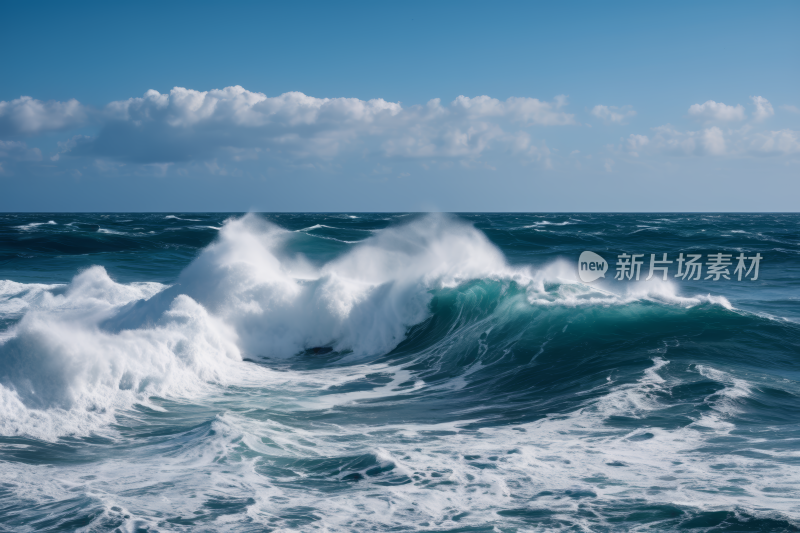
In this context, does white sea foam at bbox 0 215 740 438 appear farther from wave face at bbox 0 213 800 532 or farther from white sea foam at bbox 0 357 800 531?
white sea foam at bbox 0 357 800 531

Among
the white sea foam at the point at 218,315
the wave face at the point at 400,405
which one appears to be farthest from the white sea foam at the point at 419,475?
the white sea foam at the point at 218,315

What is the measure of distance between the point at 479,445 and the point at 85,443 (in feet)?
16.1

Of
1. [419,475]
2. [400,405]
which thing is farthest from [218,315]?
[419,475]

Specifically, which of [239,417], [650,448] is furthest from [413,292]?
[650,448]

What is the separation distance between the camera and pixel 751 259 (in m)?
29.8

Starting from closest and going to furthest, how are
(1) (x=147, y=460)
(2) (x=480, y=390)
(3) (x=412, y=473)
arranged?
(3) (x=412, y=473), (1) (x=147, y=460), (2) (x=480, y=390)

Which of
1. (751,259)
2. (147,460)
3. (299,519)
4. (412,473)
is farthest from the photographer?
(751,259)

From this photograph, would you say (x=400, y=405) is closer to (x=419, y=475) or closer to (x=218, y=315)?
(x=419, y=475)

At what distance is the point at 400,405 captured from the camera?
9.58 meters

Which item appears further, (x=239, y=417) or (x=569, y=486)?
(x=239, y=417)

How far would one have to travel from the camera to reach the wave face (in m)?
5.57

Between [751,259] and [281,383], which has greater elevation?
[751,259]

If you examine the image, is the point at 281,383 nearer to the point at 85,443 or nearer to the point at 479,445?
the point at 85,443

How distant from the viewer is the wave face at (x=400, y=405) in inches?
219
